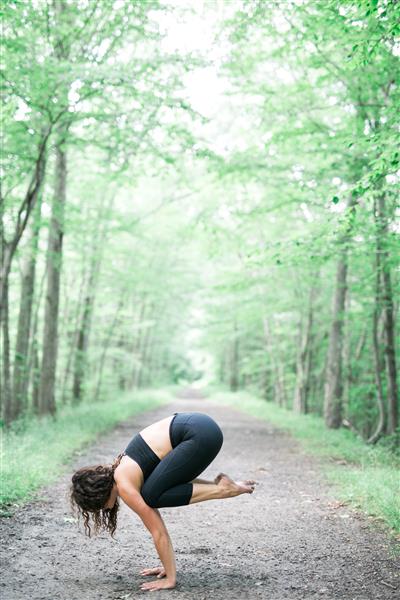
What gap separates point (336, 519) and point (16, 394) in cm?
1034

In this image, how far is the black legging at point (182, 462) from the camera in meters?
3.95

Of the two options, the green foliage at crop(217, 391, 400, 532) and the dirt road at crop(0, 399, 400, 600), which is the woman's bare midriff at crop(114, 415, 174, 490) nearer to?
the dirt road at crop(0, 399, 400, 600)

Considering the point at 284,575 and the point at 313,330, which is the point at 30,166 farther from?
the point at 313,330

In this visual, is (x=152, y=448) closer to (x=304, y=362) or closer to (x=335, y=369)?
(x=335, y=369)

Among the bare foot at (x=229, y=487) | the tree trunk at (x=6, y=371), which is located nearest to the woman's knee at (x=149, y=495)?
the bare foot at (x=229, y=487)

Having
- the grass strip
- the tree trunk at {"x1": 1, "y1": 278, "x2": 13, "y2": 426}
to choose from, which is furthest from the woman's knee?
the tree trunk at {"x1": 1, "y1": 278, "x2": 13, "y2": 426}

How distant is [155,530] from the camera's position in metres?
3.93

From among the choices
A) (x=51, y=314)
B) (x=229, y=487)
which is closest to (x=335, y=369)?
(x=51, y=314)

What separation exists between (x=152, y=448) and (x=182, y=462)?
268 millimetres

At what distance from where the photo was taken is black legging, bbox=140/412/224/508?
155 inches

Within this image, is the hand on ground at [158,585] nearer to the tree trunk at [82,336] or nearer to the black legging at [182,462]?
the black legging at [182,462]

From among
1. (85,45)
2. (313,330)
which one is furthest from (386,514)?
(313,330)

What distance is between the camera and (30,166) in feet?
34.2

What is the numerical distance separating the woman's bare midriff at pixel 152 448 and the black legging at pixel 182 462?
0.16ft
